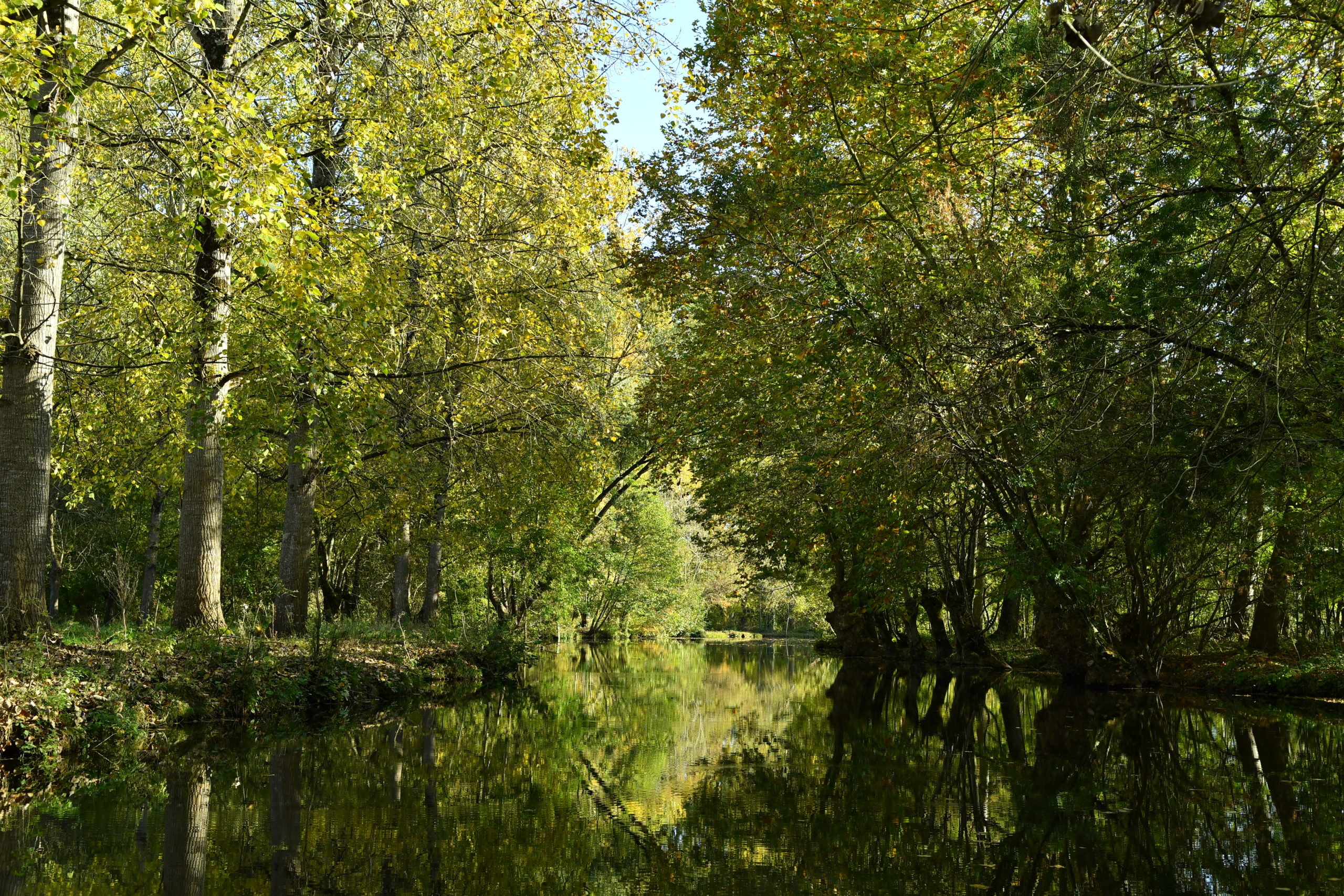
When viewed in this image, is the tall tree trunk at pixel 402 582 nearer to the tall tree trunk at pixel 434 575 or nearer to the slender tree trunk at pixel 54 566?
the tall tree trunk at pixel 434 575

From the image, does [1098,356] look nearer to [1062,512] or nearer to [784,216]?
[784,216]

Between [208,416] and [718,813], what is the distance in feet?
24.8

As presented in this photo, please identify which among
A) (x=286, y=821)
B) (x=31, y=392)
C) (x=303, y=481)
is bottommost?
(x=286, y=821)

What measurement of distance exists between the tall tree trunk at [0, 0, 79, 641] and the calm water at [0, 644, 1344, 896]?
2349 millimetres

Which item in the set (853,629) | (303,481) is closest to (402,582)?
(303,481)

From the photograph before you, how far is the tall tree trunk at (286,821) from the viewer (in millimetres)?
4926

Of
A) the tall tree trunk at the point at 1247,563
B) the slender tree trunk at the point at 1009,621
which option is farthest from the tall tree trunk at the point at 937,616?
the tall tree trunk at the point at 1247,563

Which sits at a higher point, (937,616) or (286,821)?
(937,616)

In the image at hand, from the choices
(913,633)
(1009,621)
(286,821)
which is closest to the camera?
(286,821)

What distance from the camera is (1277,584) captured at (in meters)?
16.0

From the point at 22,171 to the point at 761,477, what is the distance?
13591 mm

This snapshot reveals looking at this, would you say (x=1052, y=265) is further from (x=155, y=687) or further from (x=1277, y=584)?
(x=155, y=687)

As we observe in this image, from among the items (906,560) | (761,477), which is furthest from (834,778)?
(906,560)

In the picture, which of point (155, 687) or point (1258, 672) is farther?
point (1258, 672)
